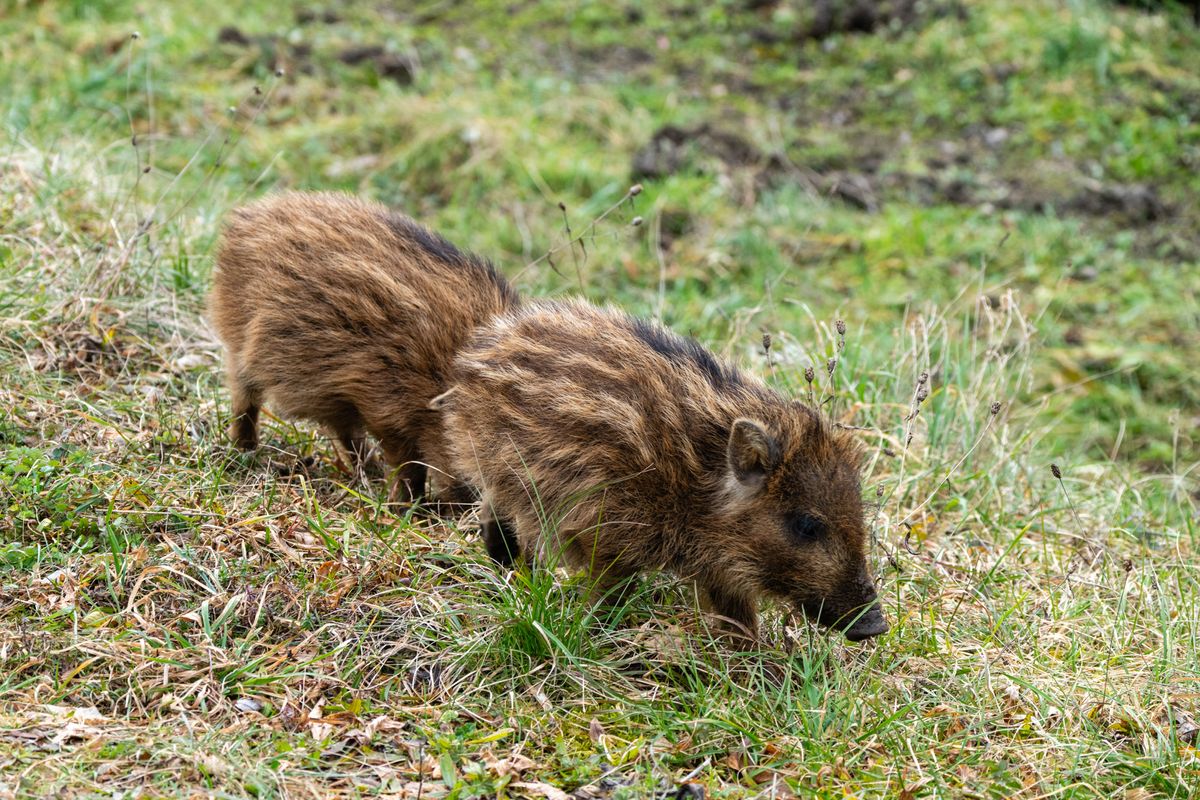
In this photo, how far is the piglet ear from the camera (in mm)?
4215

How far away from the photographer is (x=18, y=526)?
4344mm

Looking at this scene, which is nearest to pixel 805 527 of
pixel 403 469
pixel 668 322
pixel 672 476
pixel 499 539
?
pixel 672 476

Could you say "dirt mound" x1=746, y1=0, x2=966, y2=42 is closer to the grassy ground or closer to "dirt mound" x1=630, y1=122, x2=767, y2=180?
the grassy ground

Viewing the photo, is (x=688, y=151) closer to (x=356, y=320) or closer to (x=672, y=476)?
(x=356, y=320)

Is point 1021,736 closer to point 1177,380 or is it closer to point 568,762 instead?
point 568,762

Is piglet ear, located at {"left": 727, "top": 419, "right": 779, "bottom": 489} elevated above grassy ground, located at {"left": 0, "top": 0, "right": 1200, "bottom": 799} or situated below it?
above

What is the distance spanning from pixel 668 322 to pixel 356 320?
256 cm

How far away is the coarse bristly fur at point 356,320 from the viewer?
4992mm

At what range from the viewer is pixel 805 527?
14.3 ft

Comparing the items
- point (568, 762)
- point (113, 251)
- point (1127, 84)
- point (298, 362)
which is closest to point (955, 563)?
point (568, 762)

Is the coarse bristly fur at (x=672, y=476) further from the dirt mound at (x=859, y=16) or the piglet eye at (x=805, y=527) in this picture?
the dirt mound at (x=859, y=16)

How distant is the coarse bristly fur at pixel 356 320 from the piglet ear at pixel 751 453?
51.3 inches

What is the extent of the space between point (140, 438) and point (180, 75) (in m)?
5.61

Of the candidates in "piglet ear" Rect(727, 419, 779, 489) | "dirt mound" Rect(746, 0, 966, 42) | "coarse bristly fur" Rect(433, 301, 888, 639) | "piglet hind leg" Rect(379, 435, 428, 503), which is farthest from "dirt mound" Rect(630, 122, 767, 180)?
"piglet ear" Rect(727, 419, 779, 489)
